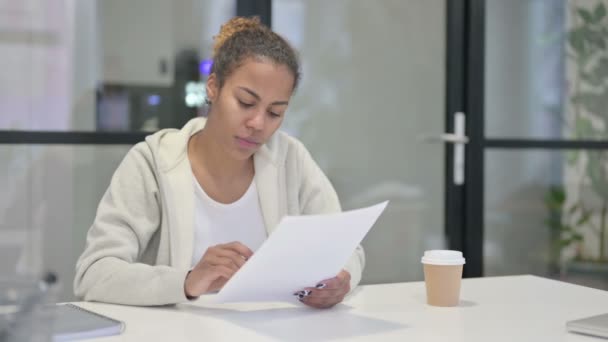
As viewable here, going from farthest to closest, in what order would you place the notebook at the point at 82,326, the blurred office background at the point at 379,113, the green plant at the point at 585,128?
the green plant at the point at 585,128 → the blurred office background at the point at 379,113 → the notebook at the point at 82,326

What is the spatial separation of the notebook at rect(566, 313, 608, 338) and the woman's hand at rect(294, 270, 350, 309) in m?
0.41

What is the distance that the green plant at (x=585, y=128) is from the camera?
4.05m

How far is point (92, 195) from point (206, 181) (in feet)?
4.01

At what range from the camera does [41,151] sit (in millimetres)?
2922

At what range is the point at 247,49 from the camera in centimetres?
186

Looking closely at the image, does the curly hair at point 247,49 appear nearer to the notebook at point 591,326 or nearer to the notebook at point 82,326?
the notebook at point 82,326

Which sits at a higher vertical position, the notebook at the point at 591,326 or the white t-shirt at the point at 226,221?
the white t-shirt at the point at 226,221

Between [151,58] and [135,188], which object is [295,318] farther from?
[151,58]

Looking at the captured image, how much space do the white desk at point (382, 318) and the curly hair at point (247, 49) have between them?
56 centimetres

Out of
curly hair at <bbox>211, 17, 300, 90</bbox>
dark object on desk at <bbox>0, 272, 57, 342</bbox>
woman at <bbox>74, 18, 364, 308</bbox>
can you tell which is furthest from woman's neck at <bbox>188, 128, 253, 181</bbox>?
dark object on desk at <bbox>0, 272, 57, 342</bbox>

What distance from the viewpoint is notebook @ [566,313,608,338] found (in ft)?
4.16

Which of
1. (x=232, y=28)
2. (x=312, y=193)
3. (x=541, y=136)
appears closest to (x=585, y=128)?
(x=541, y=136)

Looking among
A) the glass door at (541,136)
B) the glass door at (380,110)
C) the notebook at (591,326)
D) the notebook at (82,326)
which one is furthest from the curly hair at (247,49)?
the glass door at (541,136)

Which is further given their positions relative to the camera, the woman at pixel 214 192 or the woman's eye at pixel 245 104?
the woman's eye at pixel 245 104
